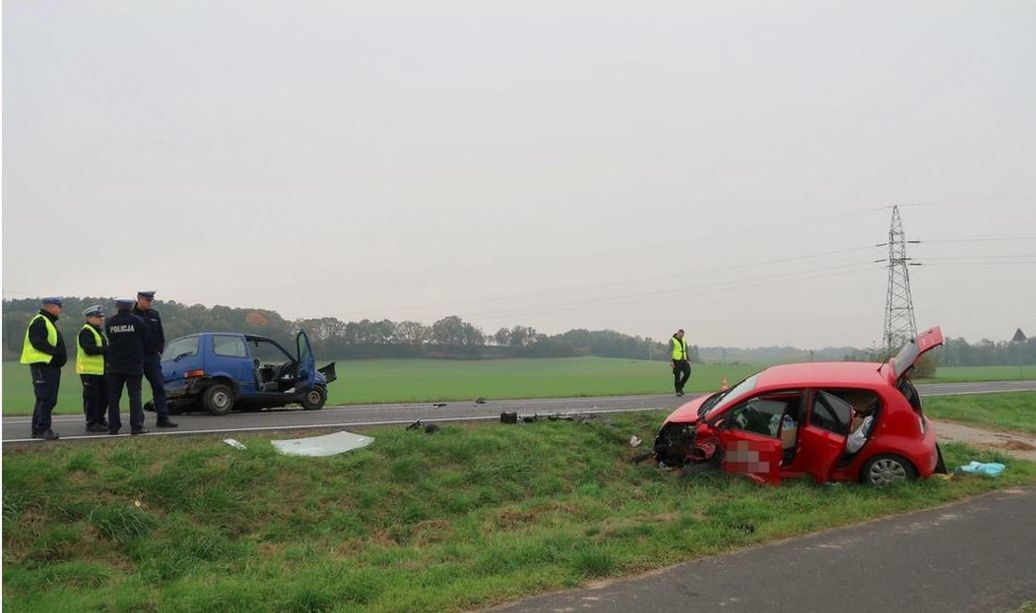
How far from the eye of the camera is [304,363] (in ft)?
51.5

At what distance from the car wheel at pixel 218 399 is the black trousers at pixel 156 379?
232cm

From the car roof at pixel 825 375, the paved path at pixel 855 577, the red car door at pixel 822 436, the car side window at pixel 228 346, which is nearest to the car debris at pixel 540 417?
the car roof at pixel 825 375

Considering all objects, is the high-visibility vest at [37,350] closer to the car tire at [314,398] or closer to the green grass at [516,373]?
the car tire at [314,398]

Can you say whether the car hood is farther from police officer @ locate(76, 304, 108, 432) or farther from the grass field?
the grass field

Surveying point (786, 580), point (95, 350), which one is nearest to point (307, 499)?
point (95, 350)

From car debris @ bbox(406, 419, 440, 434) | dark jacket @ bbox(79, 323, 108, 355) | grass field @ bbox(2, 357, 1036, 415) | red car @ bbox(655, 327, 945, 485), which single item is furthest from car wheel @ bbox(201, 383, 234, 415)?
grass field @ bbox(2, 357, 1036, 415)

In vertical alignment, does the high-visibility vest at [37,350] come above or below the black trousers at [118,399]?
above

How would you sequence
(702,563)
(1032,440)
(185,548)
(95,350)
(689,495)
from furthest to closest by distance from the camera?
1. (1032,440)
2. (95,350)
3. (689,495)
4. (185,548)
5. (702,563)

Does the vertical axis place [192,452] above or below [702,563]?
above

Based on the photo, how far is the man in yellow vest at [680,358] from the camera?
66.5 feet

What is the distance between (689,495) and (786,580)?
3.38 m

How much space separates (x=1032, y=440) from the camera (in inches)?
623

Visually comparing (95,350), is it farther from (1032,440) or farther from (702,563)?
(1032,440)

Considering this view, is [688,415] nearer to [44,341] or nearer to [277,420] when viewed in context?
[277,420]
